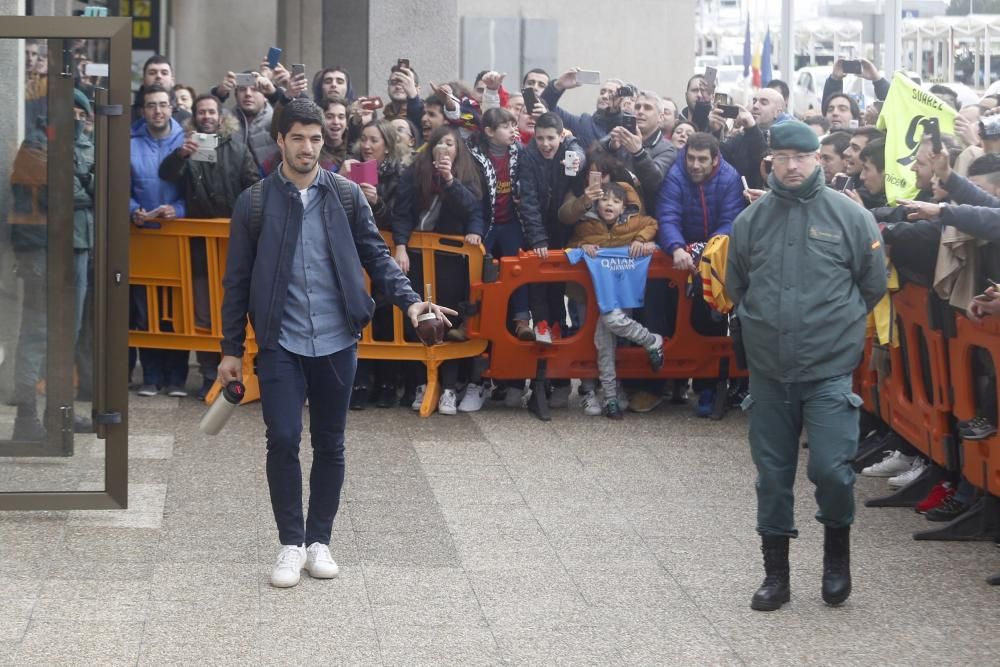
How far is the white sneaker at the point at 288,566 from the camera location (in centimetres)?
676

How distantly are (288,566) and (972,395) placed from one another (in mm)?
3238

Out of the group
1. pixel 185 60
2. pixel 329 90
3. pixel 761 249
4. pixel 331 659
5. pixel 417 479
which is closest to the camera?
pixel 331 659

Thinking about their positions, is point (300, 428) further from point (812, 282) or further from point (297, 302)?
point (812, 282)

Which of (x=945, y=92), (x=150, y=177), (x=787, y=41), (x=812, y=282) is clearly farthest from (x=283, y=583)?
(x=787, y=41)

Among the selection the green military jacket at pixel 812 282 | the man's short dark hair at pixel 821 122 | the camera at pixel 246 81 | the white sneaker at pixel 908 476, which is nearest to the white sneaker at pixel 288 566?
the green military jacket at pixel 812 282

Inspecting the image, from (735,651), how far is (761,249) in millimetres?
1636

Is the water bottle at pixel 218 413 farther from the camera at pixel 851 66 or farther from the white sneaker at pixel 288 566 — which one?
the camera at pixel 851 66

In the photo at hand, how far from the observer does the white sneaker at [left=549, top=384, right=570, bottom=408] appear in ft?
36.7

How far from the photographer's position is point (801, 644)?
244 inches

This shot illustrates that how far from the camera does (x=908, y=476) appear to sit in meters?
8.89

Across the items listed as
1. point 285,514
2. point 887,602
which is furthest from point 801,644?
point 285,514

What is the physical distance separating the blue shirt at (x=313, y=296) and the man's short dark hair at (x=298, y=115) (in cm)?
22

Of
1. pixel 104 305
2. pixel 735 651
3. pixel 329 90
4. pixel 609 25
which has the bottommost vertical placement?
pixel 735 651

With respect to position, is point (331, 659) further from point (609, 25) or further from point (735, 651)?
point (609, 25)
